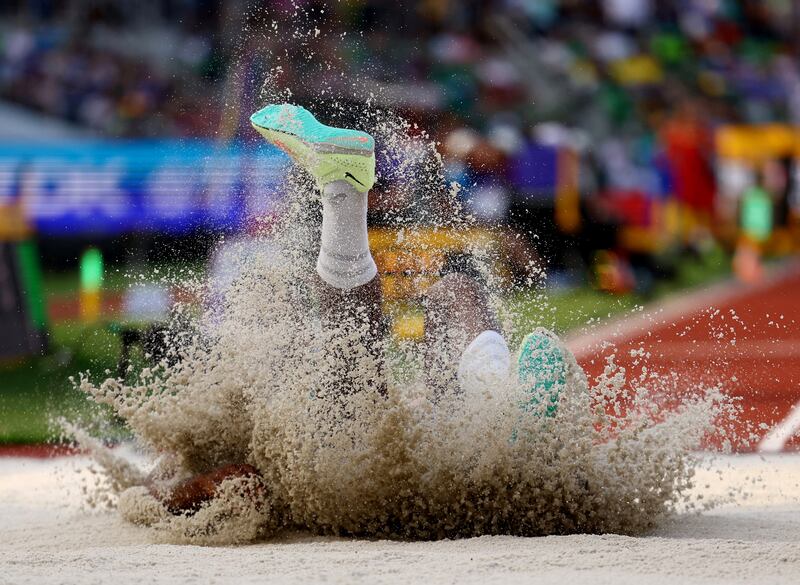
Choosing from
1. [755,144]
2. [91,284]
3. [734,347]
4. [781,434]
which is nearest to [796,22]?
[755,144]

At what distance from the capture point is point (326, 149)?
3.79 meters

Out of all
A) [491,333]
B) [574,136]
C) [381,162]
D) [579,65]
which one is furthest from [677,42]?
[491,333]

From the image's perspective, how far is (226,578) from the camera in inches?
113

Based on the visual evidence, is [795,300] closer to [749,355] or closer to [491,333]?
[749,355]

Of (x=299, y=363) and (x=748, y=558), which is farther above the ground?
(x=299, y=363)

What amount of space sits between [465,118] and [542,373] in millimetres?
10827

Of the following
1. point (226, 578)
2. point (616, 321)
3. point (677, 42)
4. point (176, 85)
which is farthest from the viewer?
point (677, 42)

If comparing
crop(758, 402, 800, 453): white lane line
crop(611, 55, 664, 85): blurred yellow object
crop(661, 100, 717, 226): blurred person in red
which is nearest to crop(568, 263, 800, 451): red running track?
crop(758, 402, 800, 453): white lane line

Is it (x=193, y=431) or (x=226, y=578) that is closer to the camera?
(x=226, y=578)

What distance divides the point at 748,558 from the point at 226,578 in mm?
1278

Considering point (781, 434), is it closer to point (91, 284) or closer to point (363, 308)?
point (363, 308)

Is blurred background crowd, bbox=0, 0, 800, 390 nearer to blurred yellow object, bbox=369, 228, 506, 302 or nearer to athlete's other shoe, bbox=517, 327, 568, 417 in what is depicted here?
blurred yellow object, bbox=369, 228, 506, 302

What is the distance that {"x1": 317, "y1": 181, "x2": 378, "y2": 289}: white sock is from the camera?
12.4 ft

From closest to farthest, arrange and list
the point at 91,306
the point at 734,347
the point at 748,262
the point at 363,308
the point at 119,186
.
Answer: the point at 363,308 < the point at 734,347 < the point at 91,306 < the point at 119,186 < the point at 748,262
